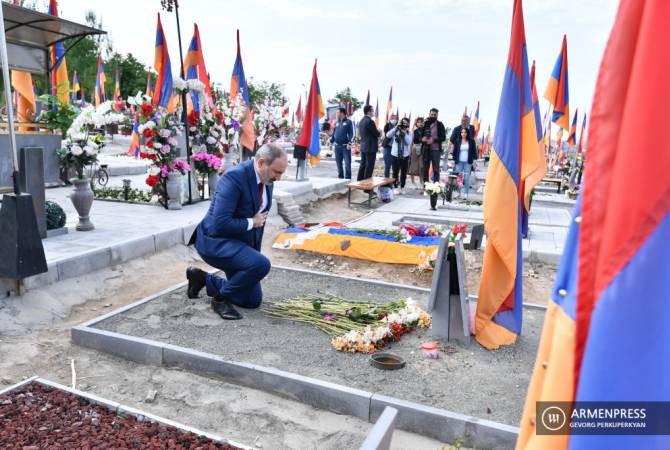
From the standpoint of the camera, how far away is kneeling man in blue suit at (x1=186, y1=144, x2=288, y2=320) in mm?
4723

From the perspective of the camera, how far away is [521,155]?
13.9 feet

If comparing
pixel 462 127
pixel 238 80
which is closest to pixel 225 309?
pixel 462 127

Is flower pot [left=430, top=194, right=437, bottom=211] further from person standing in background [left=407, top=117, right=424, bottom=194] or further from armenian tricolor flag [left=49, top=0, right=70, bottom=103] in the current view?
armenian tricolor flag [left=49, top=0, right=70, bottom=103]

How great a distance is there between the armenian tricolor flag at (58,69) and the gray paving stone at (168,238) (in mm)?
4563

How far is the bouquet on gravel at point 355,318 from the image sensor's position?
4.35 m

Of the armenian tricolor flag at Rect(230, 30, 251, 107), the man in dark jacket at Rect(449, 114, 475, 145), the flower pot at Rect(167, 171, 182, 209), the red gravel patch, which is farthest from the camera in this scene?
the armenian tricolor flag at Rect(230, 30, 251, 107)

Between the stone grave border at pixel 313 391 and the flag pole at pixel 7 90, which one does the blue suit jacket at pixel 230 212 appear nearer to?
the stone grave border at pixel 313 391

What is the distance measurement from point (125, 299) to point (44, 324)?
0.96 meters

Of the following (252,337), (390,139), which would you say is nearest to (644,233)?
(252,337)

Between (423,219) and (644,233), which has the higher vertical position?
(644,233)

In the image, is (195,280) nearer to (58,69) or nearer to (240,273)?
(240,273)

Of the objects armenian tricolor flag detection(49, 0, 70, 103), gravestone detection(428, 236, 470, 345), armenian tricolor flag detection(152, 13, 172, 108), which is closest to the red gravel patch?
gravestone detection(428, 236, 470, 345)

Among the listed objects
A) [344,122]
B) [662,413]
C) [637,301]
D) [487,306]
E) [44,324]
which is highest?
A: [344,122]

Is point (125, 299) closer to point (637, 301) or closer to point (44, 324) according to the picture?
point (44, 324)
